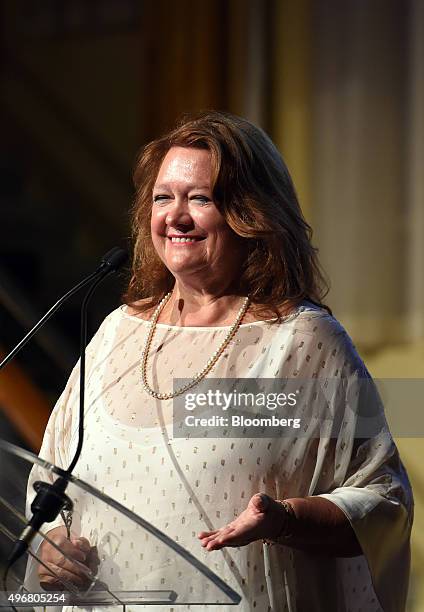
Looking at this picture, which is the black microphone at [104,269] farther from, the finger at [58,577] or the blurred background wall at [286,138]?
the blurred background wall at [286,138]

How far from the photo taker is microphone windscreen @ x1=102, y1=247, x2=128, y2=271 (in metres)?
1.34

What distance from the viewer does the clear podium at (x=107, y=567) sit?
1.13 metres

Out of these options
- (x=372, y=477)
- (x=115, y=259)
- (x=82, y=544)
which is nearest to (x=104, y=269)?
(x=115, y=259)

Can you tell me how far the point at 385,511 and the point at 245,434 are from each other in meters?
0.20

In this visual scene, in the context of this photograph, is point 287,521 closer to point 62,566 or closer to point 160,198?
point 62,566

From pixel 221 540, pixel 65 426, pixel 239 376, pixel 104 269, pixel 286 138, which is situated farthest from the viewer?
pixel 286 138

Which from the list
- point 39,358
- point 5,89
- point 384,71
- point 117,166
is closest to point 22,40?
point 5,89

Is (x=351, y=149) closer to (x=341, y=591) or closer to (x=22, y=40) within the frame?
(x=22, y=40)

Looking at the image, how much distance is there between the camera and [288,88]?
467 cm

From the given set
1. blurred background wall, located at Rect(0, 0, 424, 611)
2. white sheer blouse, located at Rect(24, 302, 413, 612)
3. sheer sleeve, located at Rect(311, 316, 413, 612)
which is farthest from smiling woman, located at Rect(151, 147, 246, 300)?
blurred background wall, located at Rect(0, 0, 424, 611)

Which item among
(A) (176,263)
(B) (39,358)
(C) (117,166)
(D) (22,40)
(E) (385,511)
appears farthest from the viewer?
(D) (22,40)

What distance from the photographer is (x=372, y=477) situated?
1.39 metres

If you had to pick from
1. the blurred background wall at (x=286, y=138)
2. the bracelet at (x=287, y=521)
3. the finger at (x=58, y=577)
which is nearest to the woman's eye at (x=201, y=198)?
the bracelet at (x=287, y=521)

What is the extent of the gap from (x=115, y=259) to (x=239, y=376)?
0.25 metres
